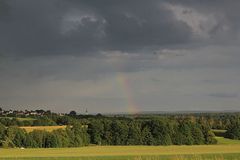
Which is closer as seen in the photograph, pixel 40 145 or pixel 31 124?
pixel 40 145

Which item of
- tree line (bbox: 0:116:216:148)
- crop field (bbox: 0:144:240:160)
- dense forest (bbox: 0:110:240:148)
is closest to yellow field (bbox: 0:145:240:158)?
crop field (bbox: 0:144:240:160)

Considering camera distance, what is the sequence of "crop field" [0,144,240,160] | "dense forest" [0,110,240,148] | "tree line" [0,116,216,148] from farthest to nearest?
1. "dense forest" [0,110,240,148]
2. "tree line" [0,116,216,148]
3. "crop field" [0,144,240,160]

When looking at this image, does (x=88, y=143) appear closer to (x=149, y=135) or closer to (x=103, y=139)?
(x=103, y=139)

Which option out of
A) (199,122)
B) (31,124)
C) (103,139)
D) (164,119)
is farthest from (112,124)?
(31,124)

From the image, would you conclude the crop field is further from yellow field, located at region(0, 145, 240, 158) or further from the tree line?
the tree line

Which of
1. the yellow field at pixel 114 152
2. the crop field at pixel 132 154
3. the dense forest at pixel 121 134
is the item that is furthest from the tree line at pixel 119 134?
the crop field at pixel 132 154

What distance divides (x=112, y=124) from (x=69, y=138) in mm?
12284

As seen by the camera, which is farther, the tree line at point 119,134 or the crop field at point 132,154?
the tree line at point 119,134

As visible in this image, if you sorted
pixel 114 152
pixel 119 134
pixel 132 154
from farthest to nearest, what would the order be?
pixel 119 134 < pixel 114 152 < pixel 132 154

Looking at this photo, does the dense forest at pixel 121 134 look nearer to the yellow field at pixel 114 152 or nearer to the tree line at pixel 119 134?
the tree line at pixel 119 134

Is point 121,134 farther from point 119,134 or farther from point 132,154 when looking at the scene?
point 132,154

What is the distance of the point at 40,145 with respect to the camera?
9744 cm

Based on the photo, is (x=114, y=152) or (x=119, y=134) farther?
(x=119, y=134)

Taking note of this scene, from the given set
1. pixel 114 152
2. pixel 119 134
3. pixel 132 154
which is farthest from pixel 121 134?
pixel 132 154
